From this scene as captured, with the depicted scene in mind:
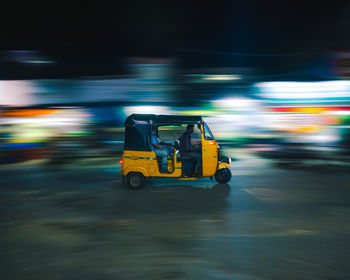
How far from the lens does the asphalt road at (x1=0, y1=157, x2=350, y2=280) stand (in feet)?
11.0

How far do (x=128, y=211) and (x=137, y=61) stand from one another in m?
9.33

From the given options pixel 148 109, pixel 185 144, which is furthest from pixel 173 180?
pixel 148 109

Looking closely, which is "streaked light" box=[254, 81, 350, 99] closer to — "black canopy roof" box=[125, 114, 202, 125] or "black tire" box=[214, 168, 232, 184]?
"black tire" box=[214, 168, 232, 184]

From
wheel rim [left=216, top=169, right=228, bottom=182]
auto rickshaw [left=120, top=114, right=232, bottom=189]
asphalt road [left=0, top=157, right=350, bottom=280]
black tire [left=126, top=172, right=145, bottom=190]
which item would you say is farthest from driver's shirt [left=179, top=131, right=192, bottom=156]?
black tire [left=126, top=172, right=145, bottom=190]

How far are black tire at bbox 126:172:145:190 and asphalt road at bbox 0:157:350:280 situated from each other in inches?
6.5

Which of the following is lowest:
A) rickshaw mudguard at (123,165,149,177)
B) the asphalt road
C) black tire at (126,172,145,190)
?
Result: the asphalt road

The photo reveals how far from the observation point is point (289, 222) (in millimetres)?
4652

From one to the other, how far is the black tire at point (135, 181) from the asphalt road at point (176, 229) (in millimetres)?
164

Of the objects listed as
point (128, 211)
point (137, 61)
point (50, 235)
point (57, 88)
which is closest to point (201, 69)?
point (137, 61)

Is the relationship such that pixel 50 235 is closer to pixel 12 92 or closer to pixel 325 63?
pixel 12 92

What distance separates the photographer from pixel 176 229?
441cm

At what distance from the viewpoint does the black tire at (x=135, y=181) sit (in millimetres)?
6559

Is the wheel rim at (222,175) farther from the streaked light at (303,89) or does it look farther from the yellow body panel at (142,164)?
the streaked light at (303,89)

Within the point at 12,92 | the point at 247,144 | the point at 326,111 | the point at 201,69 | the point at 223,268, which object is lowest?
the point at 223,268
